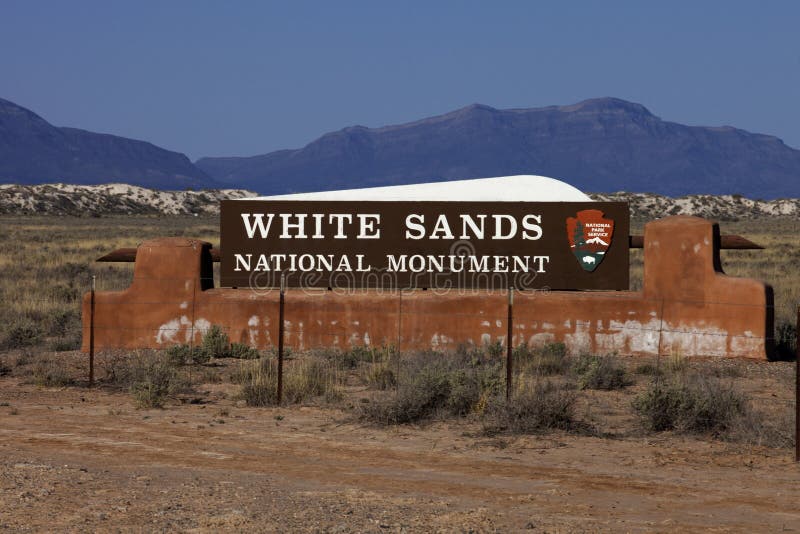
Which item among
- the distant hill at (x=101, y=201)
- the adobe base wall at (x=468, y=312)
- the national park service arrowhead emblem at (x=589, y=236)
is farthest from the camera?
the distant hill at (x=101, y=201)

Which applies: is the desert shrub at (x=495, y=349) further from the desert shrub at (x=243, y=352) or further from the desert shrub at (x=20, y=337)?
the desert shrub at (x=20, y=337)

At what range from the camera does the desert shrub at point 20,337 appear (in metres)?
22.7

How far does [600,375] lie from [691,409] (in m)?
3.54

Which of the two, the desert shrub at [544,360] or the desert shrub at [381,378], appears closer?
the desert shrub at [381,378]

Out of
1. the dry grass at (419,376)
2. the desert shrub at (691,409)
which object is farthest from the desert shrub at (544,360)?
the desert shrub at (691,409)

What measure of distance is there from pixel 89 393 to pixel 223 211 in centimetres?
531

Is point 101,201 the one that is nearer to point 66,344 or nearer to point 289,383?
point 66,344

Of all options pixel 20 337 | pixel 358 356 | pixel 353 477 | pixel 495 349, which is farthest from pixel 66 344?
pixel 353 477

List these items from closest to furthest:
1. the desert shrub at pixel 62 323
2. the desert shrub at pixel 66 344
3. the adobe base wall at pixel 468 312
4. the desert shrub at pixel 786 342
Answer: the adobe base wall at pixel 468 312
the desert shrub at pixel 786 342
the desert shrub at pixel 66 344
the desert shrub at pixel 62 323

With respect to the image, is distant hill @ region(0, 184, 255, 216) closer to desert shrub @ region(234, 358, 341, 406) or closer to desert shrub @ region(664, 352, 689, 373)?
desert shrub @ region(664, 352, 689, 373)

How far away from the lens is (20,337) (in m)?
23.1

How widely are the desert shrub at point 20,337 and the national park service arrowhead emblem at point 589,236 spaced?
10.2 metres

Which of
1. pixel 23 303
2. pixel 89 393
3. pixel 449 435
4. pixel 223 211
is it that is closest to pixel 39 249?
pixel 23 303

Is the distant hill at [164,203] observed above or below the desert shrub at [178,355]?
above
